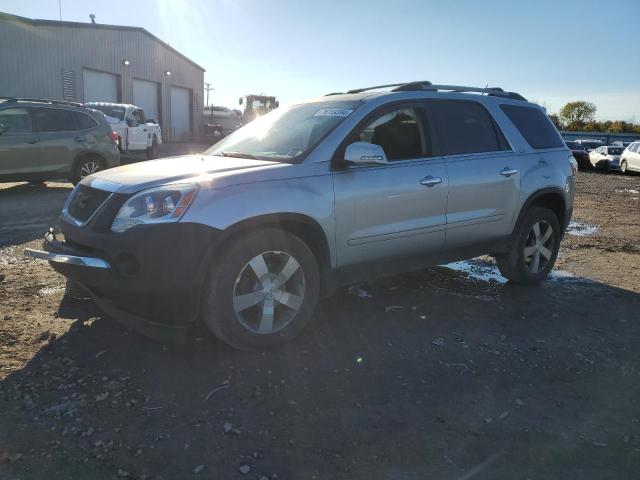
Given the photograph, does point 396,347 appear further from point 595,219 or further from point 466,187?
point 595,219

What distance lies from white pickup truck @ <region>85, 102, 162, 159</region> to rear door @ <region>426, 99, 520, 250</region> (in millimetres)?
13644

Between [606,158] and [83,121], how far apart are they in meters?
21.8

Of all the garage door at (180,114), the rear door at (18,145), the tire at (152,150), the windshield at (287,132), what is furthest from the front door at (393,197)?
the garage door at (180,114)

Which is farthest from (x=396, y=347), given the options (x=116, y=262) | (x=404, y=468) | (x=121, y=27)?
(x=121, y=27)

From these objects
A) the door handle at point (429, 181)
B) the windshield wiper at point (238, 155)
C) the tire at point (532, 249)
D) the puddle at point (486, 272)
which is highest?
the windshield wiper at point (238, 155)

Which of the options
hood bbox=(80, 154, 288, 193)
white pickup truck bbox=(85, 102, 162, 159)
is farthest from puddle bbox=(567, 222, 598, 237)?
white pickup truck bbox=(85, 102, 162, 159)

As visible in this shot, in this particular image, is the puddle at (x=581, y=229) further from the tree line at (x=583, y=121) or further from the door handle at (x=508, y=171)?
the tree line at (x=583, y=121)

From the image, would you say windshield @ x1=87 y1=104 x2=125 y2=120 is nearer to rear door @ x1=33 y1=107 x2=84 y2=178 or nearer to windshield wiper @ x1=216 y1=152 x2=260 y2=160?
rear door @ x1=33 y1=107 x2=84 y2=178

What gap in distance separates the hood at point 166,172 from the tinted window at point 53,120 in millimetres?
7327

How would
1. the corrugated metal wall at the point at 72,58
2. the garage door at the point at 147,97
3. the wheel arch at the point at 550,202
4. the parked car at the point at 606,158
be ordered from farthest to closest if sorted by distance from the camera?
the garage door at the point at 147,97
the parked car at the point at 606,158
the corrugated metal wall at the point at 72,58
the wheel arch at the point at 550,202

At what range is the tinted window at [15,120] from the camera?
970 centimetres

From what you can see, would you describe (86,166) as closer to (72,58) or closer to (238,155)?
(238,155)

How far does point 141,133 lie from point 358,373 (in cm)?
1608

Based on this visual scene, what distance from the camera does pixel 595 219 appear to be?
9.85 meters
